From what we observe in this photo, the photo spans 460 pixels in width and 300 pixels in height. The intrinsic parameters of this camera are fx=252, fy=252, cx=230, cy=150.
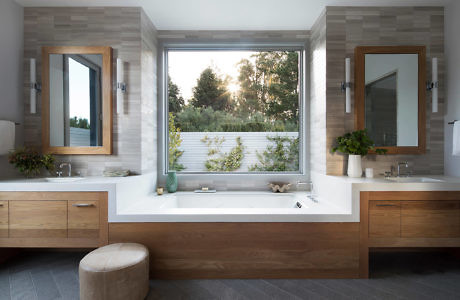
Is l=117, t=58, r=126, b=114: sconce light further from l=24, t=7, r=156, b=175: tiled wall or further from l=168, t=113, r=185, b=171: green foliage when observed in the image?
l=168, t=113, r=185, b=171: green foliage

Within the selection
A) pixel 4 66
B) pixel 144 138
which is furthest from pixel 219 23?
pixel 4 66

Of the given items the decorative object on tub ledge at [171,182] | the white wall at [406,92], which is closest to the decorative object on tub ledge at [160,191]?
the decorative object on tub ledge at [171,182]

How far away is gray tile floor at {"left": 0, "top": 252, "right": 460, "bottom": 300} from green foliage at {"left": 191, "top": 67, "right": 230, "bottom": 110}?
2.09m

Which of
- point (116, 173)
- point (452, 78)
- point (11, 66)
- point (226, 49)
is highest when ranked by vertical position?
point (226, 49)

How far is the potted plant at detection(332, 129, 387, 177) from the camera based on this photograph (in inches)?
101

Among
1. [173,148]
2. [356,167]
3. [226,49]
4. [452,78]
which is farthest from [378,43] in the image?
[173,148]

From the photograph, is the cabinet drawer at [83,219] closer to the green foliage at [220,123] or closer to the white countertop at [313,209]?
the white countertop at [313,209]

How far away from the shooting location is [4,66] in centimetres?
256

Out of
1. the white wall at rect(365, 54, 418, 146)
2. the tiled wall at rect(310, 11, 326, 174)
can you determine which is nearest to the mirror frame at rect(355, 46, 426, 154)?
the white wall at rect(365, 54, 418, 146)

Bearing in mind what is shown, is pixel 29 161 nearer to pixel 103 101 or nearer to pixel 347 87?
pixel 103 101

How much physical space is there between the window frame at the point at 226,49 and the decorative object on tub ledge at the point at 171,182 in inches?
6.1

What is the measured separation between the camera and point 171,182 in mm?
3051

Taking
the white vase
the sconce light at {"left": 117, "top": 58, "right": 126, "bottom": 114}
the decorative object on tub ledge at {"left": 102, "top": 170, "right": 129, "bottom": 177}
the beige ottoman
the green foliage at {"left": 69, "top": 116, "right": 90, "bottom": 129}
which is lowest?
the beige ottoman

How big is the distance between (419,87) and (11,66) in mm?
4351
